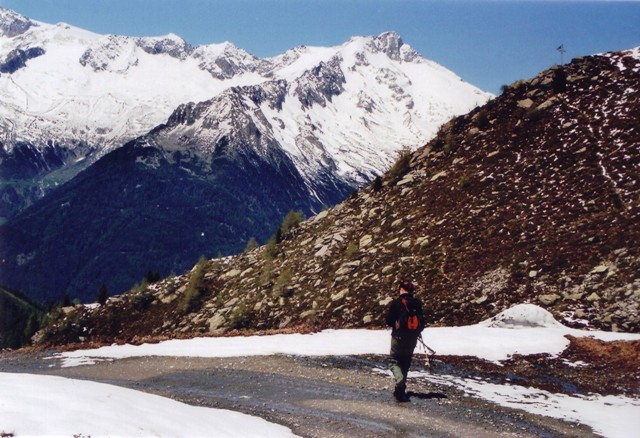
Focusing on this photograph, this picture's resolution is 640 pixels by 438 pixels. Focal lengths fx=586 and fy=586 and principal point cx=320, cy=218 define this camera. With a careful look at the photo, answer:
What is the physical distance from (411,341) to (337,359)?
5.06 metres

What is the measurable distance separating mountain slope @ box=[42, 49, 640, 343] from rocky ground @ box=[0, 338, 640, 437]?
5.38m

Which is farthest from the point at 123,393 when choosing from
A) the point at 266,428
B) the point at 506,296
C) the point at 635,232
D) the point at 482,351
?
the point at 635,232

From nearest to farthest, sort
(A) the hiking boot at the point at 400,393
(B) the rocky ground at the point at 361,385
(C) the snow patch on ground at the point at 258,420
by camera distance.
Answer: (C) the snow patch on ground at the point at 258,420 → (B) the rocky ground at the point at 361,385 → (A) the hiking boot at the point at 400,393

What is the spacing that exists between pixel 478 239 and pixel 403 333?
1740 centimetres

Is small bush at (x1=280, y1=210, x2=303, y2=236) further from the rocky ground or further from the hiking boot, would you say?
the hiking boot

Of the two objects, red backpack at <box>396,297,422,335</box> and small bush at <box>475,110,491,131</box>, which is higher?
small bush at <box>475,110,491,131</box>

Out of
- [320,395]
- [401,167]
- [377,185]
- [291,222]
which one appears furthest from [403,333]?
[291,222]

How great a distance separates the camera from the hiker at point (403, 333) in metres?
16.7

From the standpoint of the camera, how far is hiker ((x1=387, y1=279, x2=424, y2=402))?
54.7 ft

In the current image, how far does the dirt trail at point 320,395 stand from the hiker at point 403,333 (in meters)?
0.70

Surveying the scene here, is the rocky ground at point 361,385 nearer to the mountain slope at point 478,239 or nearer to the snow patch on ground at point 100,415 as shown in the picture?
the snow patch on ground at point 100,415

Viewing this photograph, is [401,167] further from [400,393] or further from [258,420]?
[258,420]

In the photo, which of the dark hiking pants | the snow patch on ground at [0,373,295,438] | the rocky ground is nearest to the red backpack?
the dark hiking pants

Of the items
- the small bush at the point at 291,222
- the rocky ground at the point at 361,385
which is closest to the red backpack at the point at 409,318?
the rocky ground at the point at 361,385
